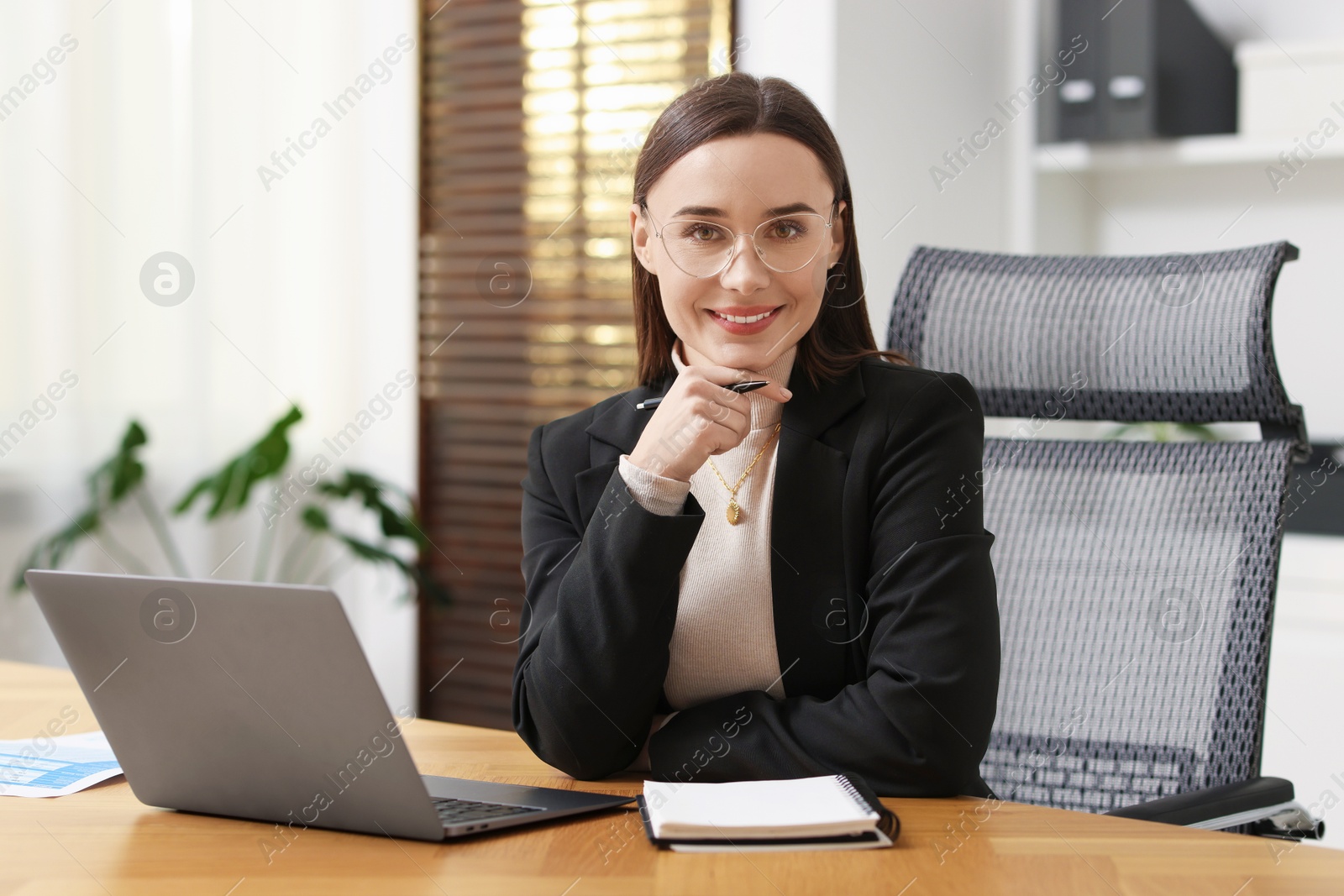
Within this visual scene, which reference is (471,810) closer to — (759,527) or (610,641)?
(610,641)

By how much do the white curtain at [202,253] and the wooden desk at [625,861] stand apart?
1621 millimetres

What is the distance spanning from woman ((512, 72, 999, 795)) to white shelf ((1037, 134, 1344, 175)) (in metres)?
1.54

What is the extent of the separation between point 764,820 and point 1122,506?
782 mm

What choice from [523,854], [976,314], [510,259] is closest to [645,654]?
[523,854]

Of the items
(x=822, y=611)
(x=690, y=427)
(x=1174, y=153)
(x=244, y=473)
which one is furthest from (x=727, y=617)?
(x=1174, y=153)

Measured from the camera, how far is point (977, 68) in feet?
8.79

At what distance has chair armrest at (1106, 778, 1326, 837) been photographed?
116cm

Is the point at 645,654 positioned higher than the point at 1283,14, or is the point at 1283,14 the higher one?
the point at 1283,14

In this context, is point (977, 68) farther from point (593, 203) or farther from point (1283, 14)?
point (593, 203)

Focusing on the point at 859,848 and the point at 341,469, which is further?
the point at 341,469

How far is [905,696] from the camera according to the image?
1.05m

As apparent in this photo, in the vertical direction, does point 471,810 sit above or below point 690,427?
below

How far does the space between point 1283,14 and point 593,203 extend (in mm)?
1609

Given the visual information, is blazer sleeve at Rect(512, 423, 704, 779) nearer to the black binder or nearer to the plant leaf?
the plant leaf
